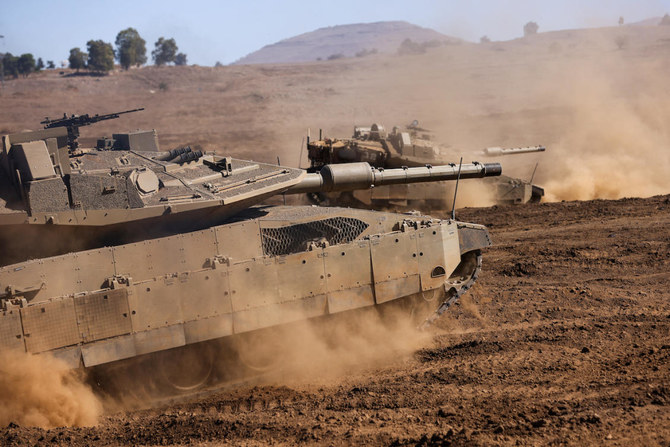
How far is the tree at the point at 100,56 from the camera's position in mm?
69438

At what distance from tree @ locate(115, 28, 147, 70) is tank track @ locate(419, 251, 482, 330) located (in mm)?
72018

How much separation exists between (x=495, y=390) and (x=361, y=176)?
4648 millimetres

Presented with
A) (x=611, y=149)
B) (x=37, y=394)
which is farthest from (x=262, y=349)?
(x=611, y=149)

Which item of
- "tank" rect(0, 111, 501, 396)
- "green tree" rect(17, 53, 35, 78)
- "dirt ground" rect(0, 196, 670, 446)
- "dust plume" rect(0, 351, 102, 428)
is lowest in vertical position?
"dirt ground" rect(0, 196, 670, 446)

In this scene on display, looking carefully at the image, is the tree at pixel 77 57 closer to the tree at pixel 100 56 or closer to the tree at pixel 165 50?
the tree at pixel 100 56

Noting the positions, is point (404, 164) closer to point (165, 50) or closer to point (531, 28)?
point (165, 50)

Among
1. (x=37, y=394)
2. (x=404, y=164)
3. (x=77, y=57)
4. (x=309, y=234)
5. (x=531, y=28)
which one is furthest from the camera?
(x=531, y=28)

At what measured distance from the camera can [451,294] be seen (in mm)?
11414

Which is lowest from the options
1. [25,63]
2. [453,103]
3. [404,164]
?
[404,164]

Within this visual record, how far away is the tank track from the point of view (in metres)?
11.1

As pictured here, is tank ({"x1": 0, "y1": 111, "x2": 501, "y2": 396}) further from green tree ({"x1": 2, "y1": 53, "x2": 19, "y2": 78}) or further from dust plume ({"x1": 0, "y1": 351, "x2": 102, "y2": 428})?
green tree ({"x1": 2, "y1": 53, "x2": 19, "y2": 78})

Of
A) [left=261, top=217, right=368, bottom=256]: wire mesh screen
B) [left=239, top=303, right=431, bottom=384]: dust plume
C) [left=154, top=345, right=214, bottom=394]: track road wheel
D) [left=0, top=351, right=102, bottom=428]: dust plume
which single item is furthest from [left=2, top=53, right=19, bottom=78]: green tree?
[left=0, top=351, right=102, bottom=428]: dust plume

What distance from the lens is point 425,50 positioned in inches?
3354

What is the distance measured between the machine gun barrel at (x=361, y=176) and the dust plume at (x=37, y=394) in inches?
181
